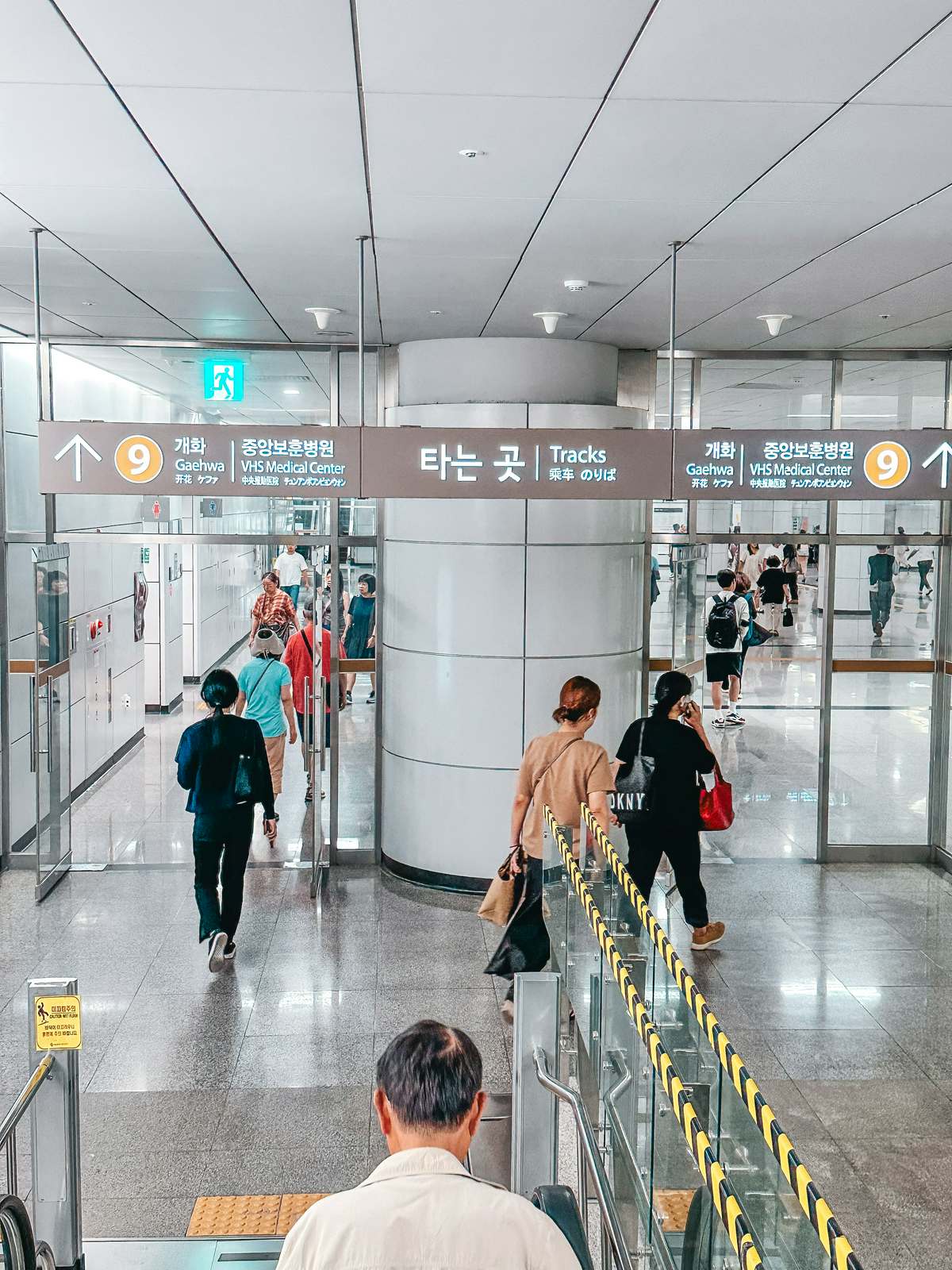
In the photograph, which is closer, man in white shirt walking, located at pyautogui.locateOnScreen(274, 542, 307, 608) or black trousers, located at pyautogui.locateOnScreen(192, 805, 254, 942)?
black trousers, located at pyautogui.locateOnScreen(192, 805, 254, 942)

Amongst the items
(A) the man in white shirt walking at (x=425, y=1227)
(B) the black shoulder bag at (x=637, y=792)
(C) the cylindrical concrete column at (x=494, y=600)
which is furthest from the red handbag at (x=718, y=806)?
(A) the man in white shirt walking at (x=425, y=1227)

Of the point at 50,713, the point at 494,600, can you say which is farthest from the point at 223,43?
the point at 50,713

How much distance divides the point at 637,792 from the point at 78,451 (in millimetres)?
3425

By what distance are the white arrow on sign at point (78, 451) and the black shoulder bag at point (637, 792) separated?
127 inches

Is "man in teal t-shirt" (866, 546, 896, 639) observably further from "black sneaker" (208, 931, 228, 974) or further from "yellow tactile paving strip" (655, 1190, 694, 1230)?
"yellow tactile paving strip" (655, 1190, 694, 1230)

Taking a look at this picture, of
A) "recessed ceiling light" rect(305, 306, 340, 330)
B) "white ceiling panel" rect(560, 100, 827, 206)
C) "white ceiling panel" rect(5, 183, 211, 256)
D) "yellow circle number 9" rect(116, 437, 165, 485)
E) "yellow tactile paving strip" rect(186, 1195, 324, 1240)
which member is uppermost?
"recessed ceiling light" rect(305, 306, 340, 330)

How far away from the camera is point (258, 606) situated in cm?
1132

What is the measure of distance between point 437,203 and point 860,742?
926 centimetres

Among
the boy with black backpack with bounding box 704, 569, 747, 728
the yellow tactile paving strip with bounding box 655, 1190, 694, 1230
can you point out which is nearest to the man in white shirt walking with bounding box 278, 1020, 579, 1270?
the yellow tactile paving strip with bounding box 655, 1190, 694, 1230

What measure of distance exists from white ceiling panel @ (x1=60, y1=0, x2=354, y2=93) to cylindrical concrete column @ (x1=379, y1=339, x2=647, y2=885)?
482cm

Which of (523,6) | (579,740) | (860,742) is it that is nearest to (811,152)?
(523,6)

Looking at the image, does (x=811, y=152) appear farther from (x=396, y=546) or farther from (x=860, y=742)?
(x=860, y=742)

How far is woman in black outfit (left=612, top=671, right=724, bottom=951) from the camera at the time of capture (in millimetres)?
6902

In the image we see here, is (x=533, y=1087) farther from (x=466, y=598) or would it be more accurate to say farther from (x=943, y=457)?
(x=466, y=598)
